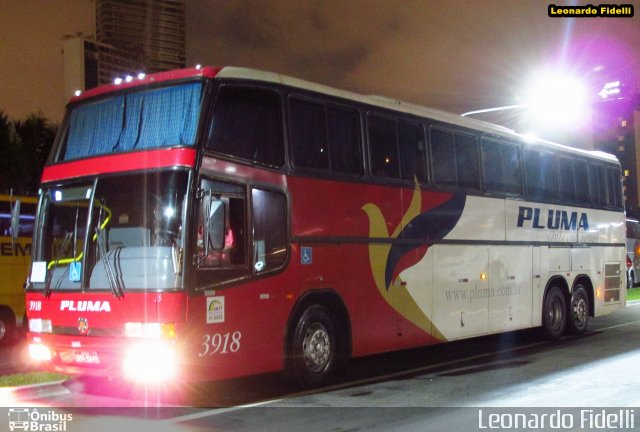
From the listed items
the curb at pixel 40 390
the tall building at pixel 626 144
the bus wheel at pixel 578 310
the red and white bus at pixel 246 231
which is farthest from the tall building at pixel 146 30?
the curb at pixel 40 390

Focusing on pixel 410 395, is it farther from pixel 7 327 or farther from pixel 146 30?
pixel 146 30

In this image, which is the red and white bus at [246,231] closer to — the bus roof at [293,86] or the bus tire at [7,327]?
the bus roof at [293,86]

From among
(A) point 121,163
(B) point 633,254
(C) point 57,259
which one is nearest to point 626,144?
(B) point 633,254

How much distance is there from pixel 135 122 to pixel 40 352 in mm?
3089

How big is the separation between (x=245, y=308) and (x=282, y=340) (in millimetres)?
840

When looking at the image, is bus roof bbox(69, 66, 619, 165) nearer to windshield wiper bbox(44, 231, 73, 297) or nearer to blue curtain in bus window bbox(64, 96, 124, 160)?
blue curtain in bus window bbox(64, 96, 124, 160)

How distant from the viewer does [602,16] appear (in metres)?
15.8

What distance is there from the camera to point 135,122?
949cm

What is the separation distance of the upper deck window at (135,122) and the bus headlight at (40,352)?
2.39m

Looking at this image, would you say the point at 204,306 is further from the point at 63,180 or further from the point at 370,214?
the point at 370,214

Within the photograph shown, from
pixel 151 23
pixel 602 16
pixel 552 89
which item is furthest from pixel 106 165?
pixel 151 23

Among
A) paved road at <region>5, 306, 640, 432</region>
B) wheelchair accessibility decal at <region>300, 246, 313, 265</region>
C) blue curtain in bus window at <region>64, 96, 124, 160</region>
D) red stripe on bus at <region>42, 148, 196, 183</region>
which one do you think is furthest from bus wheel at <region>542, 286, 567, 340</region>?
blue curtain in bus window at <region>64, 96, 124, 160</region>

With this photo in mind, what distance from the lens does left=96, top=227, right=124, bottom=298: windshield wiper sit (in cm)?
874

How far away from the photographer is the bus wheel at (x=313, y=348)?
10102 millimetres
